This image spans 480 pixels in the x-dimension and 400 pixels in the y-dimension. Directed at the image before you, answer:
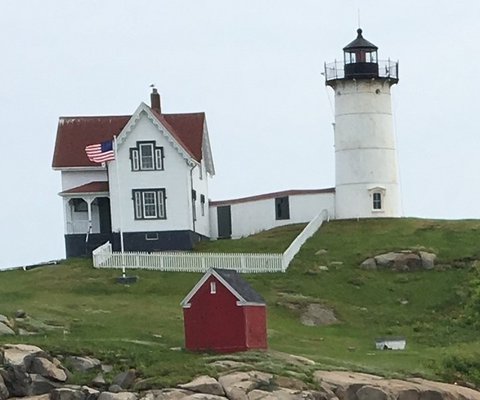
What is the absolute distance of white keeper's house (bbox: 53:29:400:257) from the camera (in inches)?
2414

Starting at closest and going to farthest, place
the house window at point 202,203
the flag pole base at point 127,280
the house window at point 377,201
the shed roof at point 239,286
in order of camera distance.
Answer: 1. the shed roof at point 239,286
2. the flag pole base at point 127,280
3. the house window at point 202,203
4. the house window at point 377,201

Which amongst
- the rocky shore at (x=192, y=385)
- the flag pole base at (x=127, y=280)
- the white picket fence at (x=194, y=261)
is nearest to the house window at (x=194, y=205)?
the white picket fence at (x=194, y=261)

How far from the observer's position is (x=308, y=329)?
47.7m

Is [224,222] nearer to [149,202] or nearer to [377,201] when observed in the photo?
[149,202]

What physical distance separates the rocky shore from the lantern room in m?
30.6

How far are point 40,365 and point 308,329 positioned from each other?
13902 mm

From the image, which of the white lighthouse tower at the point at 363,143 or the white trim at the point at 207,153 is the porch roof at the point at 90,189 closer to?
the white trim at the point at 207,153

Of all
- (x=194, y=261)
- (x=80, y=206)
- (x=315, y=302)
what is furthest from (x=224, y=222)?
(x=315, y=302)

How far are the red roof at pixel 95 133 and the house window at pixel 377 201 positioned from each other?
9164 mm

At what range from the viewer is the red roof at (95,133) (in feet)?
209

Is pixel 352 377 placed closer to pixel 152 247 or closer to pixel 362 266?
pixel 362 266

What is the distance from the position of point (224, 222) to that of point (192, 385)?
32521 mm

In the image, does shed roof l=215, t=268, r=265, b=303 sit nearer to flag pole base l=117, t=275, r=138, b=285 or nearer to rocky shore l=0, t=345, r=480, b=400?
rocky shore l=0, t=345, r=480, b=400

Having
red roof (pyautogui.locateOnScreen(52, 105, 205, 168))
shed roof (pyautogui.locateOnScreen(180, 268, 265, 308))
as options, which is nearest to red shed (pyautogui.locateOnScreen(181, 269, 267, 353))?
shed roof (pyautogui.locateOnScreen(180, 268, 265, 308))
